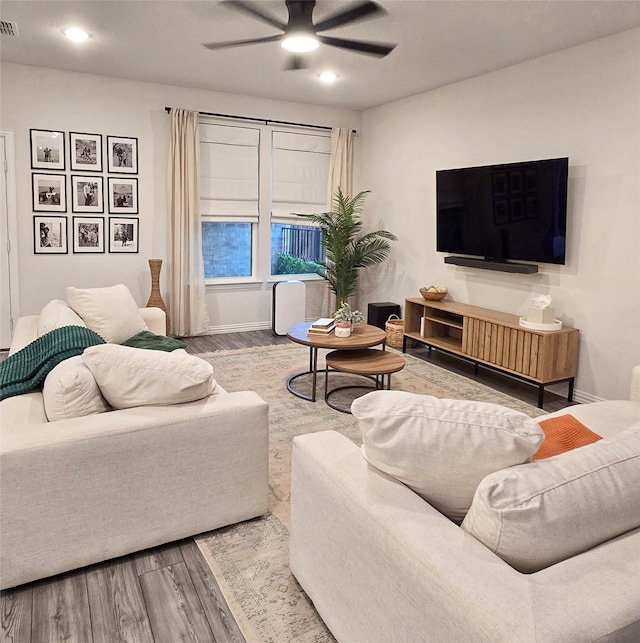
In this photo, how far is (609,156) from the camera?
3939 millimetres

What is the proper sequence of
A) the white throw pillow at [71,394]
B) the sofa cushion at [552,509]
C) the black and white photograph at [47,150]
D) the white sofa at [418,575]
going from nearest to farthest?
the white sofa at [418,575] → the sofa cushion at [552,509] → the white throw pillow at [71,394] → the black and white photograph at [47,150]

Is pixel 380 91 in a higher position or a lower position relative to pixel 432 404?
higher

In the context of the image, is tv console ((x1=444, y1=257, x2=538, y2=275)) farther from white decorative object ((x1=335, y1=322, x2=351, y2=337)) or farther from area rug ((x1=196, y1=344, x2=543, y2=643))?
white decorative object ((x1=335, y1=322, x2=351, y2=337))

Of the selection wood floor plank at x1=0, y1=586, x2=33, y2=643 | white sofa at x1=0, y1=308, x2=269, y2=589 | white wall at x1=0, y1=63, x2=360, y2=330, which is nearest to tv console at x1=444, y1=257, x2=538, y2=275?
white wall at x1=0, y1=63, x2=360, y2=330

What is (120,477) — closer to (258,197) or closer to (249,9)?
(249,9)

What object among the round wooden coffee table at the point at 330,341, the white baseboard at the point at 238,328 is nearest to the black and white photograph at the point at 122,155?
the white baseboard at the point at 238,328

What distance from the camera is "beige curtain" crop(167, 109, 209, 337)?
5.68m

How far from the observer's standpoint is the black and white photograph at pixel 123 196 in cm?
554

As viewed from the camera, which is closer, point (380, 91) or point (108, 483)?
point (108, 483)

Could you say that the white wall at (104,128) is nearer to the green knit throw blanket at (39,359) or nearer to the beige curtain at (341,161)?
the beige curtain at (341,161)

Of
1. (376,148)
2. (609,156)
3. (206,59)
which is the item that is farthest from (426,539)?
(376,148)

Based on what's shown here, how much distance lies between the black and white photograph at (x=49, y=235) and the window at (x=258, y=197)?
144 cm

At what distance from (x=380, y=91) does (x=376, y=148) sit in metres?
0.92

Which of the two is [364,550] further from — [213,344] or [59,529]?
[213,344]
